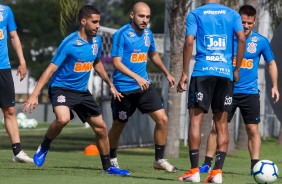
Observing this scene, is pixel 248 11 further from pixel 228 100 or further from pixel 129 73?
pixel 228 100

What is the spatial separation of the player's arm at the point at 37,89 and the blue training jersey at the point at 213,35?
5.92 ft

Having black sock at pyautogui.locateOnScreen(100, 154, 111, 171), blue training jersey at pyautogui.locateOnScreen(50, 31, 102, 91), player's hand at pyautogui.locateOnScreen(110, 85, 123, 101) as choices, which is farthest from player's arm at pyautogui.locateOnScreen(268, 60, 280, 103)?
black sock at pyautogui.locateOnScreen(100, 154, 111, 171)

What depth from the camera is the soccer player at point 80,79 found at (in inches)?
489

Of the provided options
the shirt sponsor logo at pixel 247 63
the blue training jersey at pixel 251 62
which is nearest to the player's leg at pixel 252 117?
the blue training jersey at pixel 251 62

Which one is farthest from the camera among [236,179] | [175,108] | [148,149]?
[148,149]

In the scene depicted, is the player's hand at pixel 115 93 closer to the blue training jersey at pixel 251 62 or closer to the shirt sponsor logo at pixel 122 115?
the shirt sponsor logo at pixel 122 115

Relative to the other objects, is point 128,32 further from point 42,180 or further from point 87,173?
point 42,180

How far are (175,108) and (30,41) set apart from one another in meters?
30.9

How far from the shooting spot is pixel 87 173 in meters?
12.5

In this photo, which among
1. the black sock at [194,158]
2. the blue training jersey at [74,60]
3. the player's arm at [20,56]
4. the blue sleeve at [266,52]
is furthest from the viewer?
the blue sleeve at [266,52]

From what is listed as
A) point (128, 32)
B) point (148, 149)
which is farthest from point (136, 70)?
point (148, 149)

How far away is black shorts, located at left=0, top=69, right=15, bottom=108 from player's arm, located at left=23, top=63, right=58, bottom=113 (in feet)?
4.08

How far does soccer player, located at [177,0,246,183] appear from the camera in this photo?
11.2 m

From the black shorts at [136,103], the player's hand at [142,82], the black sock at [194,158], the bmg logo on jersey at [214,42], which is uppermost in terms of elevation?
the bmg logo on jersey at [214,42]
